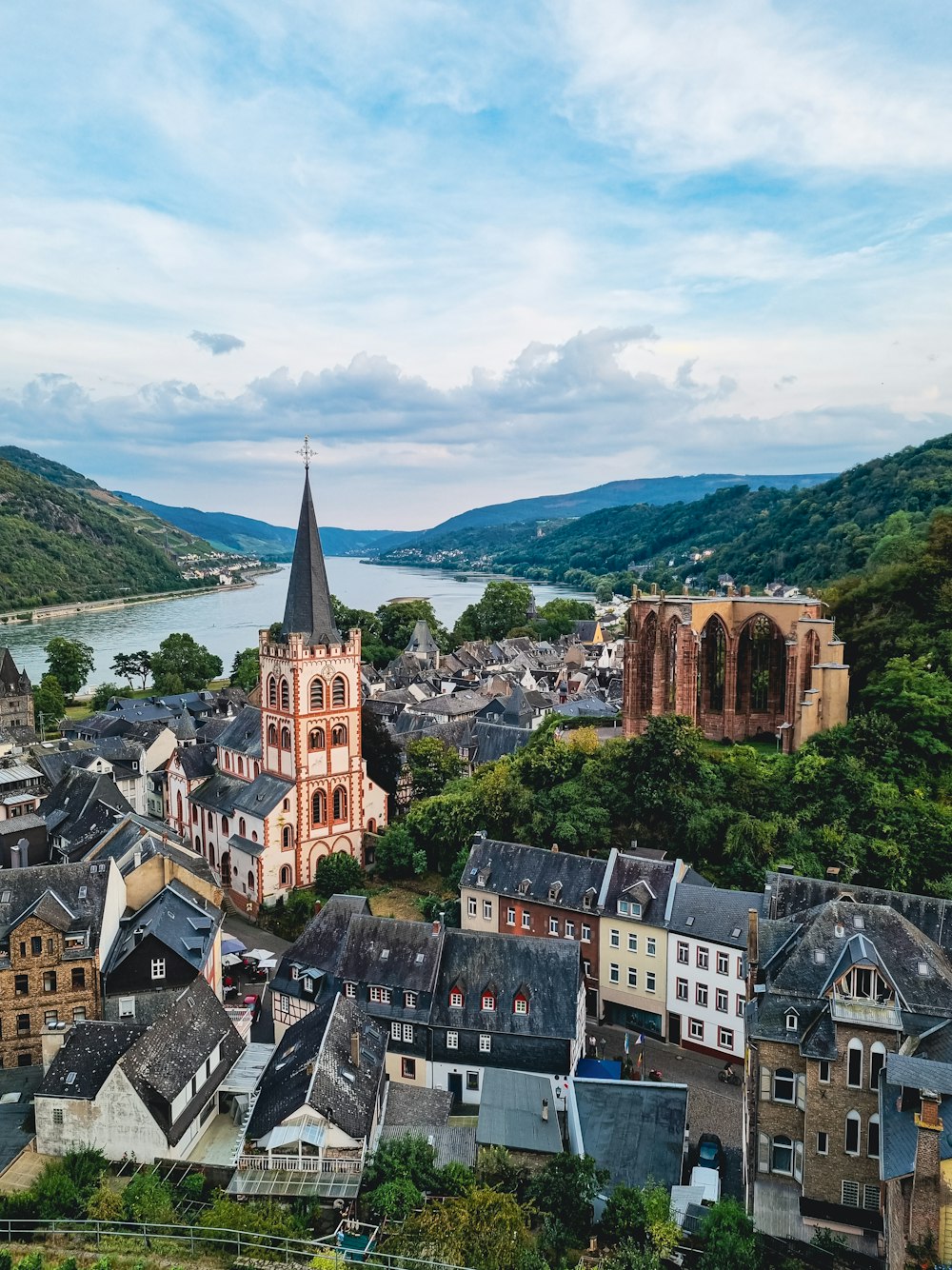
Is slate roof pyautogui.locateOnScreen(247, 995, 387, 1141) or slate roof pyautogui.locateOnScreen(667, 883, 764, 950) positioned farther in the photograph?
slate roof pyautogui.locateOnScreen(667, 883, 764, 950)

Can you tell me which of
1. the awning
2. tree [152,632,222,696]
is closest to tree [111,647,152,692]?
tree [152,632,222,696]

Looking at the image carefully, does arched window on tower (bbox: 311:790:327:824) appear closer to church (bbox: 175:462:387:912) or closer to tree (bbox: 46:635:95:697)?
church (bbox: 175:462:387:912)

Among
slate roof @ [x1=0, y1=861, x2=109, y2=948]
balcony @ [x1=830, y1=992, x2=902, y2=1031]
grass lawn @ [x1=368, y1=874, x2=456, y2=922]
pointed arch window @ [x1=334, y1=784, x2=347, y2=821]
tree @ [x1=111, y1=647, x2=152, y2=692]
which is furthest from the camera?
tree @ [x1=111, y1=647, x2=152, y2=692]

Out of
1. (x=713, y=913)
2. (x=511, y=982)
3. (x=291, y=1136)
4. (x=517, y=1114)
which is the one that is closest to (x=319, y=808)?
(x=511, y=982)

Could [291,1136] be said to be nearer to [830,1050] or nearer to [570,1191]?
[570,1191]

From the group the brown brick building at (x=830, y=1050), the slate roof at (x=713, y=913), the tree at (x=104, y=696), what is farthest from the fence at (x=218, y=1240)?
the tree at (x=104, y=696)

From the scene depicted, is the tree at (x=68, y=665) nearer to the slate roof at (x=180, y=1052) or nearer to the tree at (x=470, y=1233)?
the slate roof at (x=180, y=1052)

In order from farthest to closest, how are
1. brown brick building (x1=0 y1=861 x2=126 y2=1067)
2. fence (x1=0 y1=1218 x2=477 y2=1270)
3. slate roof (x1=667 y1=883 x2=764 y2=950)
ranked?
slate roof (x1=667 y1=883 x2=764 y2=950) < brown brick building (x1=0 y1=861 x2=126 y2=1067) < fence (x1=0 y1=1218 x2=477 y2=1270)
